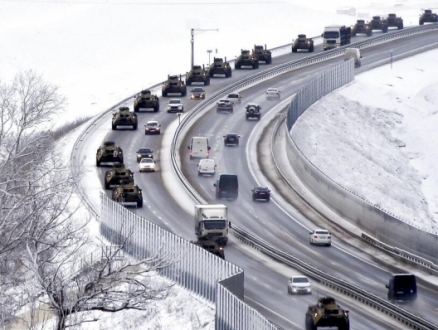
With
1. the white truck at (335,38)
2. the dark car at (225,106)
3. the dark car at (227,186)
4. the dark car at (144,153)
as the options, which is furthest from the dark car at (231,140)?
the white truck at (335,38)

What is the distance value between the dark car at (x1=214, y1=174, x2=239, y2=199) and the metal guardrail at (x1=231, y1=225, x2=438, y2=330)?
386 inches

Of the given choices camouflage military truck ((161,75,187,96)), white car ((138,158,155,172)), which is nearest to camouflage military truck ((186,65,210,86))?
camouflage military truck ((161,75,187,96))

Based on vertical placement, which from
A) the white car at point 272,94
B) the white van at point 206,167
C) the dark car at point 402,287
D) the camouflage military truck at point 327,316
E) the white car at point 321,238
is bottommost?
the white car at point 272,94

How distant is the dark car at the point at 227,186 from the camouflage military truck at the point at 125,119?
23437 millimetres

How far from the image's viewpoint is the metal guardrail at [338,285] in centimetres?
5300

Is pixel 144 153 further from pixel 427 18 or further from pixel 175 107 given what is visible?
pixel 427 18

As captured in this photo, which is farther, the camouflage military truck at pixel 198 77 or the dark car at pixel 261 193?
the camouflage military truck at pixel 198 77

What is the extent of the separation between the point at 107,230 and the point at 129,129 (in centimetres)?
3930

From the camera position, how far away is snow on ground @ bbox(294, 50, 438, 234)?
10131cm

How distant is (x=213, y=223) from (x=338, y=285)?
40.6ft

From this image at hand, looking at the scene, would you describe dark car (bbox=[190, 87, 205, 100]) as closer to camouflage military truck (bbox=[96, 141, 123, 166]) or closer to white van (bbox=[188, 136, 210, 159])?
white van (bbox=[188, 136, 210, 159])

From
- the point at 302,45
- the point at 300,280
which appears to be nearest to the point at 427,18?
the point at 302,45

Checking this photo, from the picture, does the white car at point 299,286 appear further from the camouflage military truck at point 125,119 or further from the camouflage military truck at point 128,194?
the camouflage military truck at point 125,119

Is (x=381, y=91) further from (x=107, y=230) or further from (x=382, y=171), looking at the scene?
(x=107, y=230)
